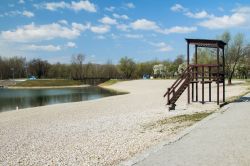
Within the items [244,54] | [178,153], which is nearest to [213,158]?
[178,153]

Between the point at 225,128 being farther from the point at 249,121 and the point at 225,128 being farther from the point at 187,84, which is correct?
the point at 187,84

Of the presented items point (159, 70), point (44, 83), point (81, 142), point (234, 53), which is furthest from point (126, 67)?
point (81, 142)

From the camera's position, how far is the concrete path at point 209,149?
7.58 metres

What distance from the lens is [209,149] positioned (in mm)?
8812

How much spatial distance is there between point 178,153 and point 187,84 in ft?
46.8

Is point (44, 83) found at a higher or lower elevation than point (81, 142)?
lower

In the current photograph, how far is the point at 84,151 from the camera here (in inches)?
410

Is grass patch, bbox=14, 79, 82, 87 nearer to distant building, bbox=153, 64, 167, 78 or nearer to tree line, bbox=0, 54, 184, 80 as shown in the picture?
tree line, bbox=0, 54, 184, 80

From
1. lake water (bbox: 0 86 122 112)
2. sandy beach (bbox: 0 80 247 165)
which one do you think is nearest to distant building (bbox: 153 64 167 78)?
lake water (bbox: 0 86 122 112)

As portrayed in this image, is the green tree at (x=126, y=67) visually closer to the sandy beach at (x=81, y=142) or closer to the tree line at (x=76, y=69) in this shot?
the tree line at (x=76, y=69)

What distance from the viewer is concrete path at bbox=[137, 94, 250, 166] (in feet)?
24.9

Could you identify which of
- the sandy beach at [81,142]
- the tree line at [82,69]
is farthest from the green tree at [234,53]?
the tree line at [82,69]

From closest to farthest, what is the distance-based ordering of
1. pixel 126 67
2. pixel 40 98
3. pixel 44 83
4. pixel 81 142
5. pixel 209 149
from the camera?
pixel 209 149 < pixel 81 142 < pixel 40 98 < pixel 44 83 < pixel 126 67

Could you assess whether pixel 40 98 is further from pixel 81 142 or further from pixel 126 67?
pixel 126 67
